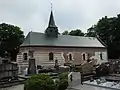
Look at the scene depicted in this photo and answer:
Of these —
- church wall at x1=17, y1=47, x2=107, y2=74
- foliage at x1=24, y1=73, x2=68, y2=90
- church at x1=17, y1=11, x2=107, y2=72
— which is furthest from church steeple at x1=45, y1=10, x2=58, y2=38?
foliage at x1=24, y1=73, x2=68, y2=90

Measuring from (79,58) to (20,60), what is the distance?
11.5 meters

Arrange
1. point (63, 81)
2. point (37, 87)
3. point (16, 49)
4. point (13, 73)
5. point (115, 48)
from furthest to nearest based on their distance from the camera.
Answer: point (16, 49) → point (115, 48) → point (13, 73) → point (63, 81) → point (37, 87)

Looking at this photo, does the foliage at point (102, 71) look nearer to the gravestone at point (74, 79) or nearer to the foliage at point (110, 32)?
the gravestone at point (74, 79)

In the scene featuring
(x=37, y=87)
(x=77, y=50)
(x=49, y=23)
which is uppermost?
(x=49, y=23)

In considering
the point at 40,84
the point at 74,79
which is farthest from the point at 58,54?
the point at 40,84

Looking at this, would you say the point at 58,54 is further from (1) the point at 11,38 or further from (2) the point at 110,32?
(1) the point at 11,38

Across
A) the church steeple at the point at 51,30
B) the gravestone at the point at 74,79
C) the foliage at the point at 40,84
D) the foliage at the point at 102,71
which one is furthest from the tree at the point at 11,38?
the foliage at the point at 40,84

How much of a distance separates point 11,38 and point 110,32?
26.1 meters

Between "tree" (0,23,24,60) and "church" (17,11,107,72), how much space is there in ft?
53.6

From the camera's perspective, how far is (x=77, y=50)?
36250mm

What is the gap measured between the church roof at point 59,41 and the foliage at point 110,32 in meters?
6.23

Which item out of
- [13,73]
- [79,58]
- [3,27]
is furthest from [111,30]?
[13,73]

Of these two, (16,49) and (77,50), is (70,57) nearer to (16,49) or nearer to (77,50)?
(77,50)

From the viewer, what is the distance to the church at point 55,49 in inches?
1264
